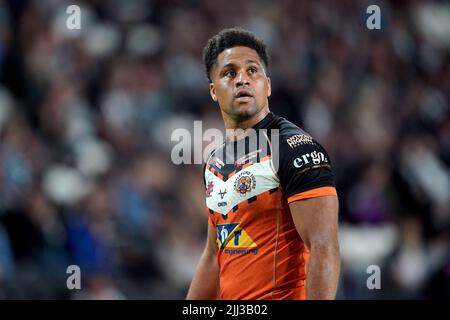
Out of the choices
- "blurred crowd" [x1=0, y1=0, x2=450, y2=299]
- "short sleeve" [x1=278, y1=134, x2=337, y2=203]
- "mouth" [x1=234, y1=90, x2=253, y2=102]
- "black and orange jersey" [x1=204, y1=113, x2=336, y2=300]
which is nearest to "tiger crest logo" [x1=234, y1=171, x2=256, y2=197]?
"black and orange jersey" [x1=204, y1=113, x2=336, y2=300]

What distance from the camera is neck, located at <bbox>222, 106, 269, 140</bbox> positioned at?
425 centimetres

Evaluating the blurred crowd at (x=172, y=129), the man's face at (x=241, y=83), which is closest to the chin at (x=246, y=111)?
the man's face at (x=241, y=83)

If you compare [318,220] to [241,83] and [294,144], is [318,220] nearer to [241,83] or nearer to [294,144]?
[294,144]

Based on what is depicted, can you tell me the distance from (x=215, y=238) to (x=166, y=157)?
4.08 meters

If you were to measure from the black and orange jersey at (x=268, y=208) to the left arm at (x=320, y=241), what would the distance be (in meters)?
0.07

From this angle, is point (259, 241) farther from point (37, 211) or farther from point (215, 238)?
point (37, 211)

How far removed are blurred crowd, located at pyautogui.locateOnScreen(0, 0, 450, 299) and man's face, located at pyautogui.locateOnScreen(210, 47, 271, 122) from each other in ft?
11.1

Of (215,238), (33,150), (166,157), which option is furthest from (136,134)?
(215,238)

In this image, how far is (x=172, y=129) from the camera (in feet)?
28.9

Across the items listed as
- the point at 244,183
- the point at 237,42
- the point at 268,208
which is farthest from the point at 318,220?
the point at 237,42

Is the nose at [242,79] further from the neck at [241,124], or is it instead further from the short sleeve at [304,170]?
the short sleeve at [304,170]

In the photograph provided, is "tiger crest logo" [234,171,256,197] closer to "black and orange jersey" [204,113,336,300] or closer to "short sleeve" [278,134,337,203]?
"black and orange jersey" [204,113,336,300]

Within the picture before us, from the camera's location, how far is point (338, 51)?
33.5 feet

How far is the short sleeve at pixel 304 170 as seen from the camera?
12.0ft
